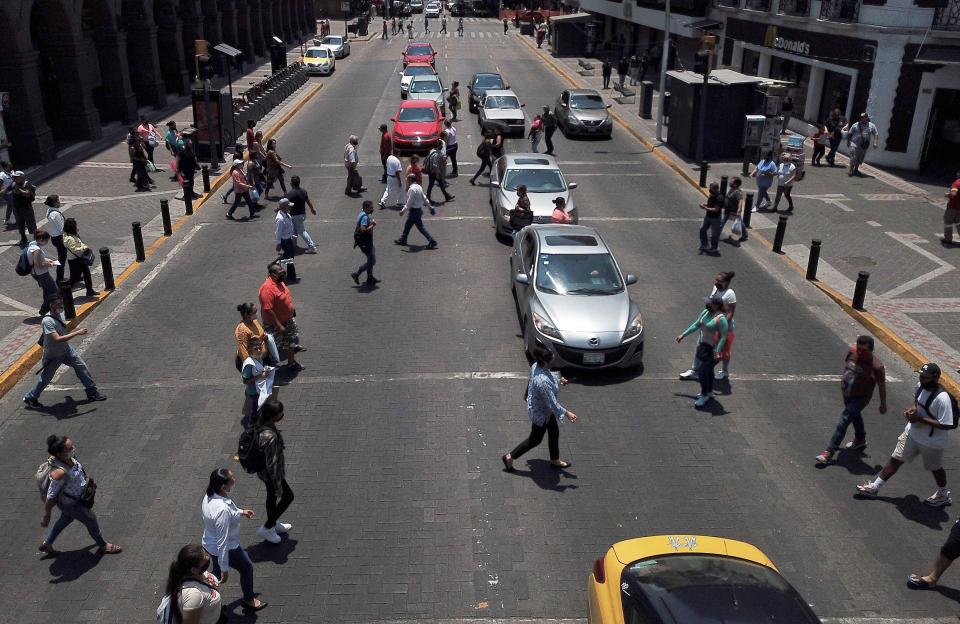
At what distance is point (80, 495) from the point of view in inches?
309

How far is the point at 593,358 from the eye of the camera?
11719 mm

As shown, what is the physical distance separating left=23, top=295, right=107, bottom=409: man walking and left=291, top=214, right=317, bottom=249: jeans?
6628 millimetres

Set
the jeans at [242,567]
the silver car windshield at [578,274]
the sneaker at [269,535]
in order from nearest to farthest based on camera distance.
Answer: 1. the jeans at [242,567]
2. the sneaker at [269,535]
3. the silver car windshield at [578,274]

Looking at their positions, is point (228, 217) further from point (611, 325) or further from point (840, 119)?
point (840, 119)

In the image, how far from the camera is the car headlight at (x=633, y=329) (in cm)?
1178

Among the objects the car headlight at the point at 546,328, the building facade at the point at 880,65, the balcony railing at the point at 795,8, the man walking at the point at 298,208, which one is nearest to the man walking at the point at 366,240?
the man walking at the point at 298,208

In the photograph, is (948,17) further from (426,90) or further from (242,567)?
(242,567)

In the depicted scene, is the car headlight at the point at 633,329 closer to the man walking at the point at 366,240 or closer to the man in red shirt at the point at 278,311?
the man in red shirt at the point at 278,311

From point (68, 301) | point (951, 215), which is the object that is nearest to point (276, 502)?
point (68, 301)

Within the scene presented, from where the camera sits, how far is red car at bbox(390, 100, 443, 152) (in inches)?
1037

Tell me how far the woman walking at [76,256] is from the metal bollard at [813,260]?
13.5 meters

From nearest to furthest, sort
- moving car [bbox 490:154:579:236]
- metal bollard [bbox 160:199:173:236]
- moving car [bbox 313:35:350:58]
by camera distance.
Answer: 1. moving car [bbox 490:154:579:236]
2. metal bollard [bbox 160:199:173:236]
3. moving car [bbox 313:35:350:58]

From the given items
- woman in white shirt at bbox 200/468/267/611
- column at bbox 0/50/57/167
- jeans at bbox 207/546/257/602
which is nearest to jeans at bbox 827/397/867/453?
jeans at bbox 207/546/257/602

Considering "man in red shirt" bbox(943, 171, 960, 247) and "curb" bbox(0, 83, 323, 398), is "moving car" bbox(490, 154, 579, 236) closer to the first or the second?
"curb" bbox(0, 83, 323, 398)
